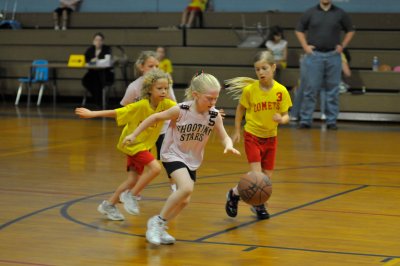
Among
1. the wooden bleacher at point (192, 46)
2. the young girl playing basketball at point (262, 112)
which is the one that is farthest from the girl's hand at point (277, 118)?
the wooden bleacher at point (192, 46)

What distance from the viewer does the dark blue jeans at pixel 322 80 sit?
14.5 m

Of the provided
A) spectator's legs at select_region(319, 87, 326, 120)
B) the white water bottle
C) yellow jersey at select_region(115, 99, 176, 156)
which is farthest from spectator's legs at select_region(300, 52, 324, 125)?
yellow jersey at select_region(115, 99, 176, 156)

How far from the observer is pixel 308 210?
300 inches

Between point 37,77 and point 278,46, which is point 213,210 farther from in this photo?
point 37,77

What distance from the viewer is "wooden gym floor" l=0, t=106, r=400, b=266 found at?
5.98 metres

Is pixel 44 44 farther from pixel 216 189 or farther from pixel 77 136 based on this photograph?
pixel 216 189

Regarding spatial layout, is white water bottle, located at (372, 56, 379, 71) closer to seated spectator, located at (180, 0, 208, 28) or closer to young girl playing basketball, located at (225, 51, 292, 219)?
seated spectator, located at (180, 0, 208, 28)

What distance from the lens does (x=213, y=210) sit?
7.65m

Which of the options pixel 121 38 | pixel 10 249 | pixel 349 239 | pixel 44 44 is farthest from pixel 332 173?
pixel 44 44

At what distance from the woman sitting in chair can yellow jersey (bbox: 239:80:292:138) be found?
1093 centimetres

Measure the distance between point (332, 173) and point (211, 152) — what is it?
2421 mm

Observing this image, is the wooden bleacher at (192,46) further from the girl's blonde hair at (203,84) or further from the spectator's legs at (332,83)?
the girl's blonde hair at (203,84)

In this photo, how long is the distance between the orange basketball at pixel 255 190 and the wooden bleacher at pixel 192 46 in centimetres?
992

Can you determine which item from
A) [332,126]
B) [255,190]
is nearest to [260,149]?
[255,190]
